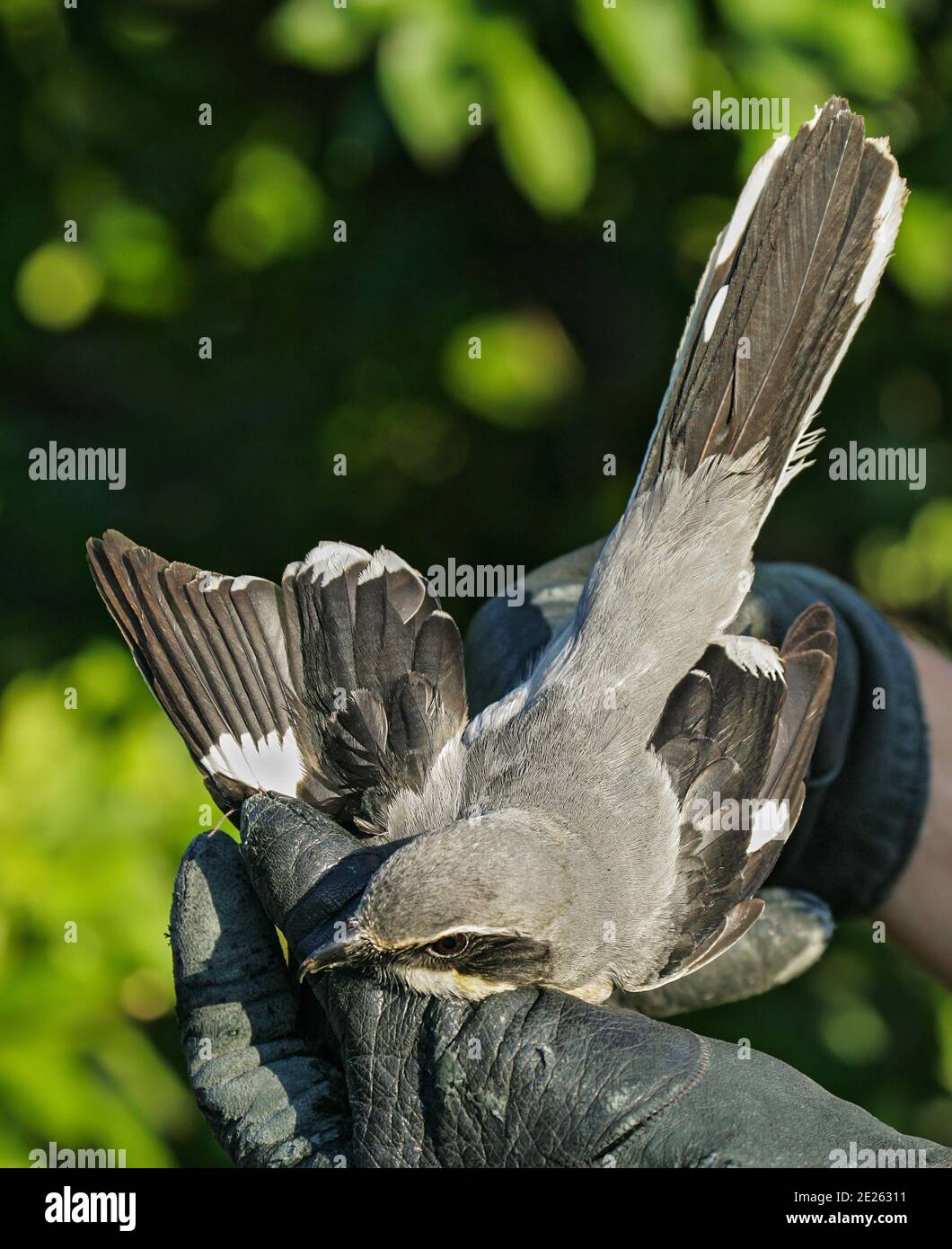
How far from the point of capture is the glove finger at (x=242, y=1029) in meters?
2.16

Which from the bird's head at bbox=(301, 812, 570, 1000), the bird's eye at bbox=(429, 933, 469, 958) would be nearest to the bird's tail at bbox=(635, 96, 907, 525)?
the bird's head at bbox=(301, 812, 570, 1000)

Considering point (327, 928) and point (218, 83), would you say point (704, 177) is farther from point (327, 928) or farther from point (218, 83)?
point (327, 928)

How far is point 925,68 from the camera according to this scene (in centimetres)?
316

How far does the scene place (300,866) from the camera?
7.25 feet

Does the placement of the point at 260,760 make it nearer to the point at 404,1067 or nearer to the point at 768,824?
the point at 404,1067

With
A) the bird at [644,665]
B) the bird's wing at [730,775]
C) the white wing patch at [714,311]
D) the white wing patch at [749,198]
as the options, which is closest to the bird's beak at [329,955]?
the bird at [644,665]

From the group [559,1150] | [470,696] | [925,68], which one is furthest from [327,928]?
[925,68]

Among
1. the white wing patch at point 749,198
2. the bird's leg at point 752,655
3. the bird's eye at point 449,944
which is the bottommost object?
the bird's eye at point 449,944

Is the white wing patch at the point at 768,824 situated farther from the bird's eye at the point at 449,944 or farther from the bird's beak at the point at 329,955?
the bird's beak at the point at 329,955

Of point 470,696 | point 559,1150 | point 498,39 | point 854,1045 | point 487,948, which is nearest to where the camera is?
point 559,1150

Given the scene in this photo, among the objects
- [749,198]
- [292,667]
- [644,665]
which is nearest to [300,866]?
[292,667]

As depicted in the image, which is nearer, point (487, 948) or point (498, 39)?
point (487, 948)

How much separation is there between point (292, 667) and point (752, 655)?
90 centimetres

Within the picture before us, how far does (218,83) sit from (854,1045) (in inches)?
122
